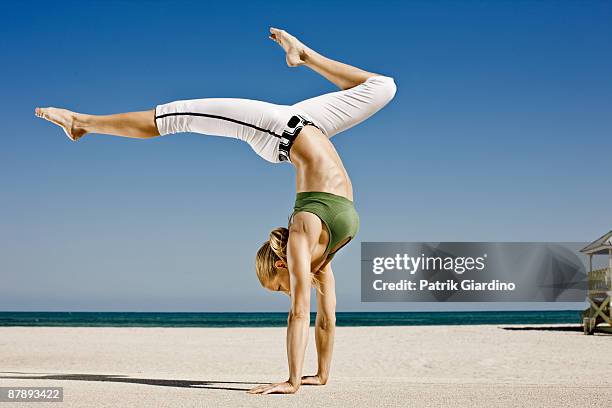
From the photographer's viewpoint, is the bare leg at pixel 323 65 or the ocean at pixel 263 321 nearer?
the bare leg at pixel 323 65

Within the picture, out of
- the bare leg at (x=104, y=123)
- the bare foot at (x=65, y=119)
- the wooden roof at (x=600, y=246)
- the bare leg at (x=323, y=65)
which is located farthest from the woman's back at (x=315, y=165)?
the wooden roof at (x=600, y=246)

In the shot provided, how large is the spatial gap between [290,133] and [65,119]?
1.58 meters

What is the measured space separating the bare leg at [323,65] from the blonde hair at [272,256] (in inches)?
44.9

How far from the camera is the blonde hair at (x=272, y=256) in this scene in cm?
434

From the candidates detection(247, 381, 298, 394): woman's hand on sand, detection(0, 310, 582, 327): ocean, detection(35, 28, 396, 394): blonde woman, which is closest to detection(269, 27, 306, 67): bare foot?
detection(35, 28, 396, 394): blonde woman

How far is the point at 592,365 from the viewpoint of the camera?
9.84 meters

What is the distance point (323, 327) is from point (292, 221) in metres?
0.96

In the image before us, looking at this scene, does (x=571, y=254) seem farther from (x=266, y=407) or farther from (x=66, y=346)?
(x=266, y=407)

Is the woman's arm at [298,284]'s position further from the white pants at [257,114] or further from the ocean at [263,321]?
the ocean at [263,321]

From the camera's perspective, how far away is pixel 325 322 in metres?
4.75

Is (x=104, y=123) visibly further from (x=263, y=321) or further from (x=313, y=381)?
(x=263, y=321)

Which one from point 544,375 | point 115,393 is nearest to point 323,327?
point 115,393

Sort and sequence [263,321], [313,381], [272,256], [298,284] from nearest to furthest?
[298,284] → [272,256] → [313,381] → [263,321]

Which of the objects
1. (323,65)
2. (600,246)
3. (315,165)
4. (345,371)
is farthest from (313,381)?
(600,246)
